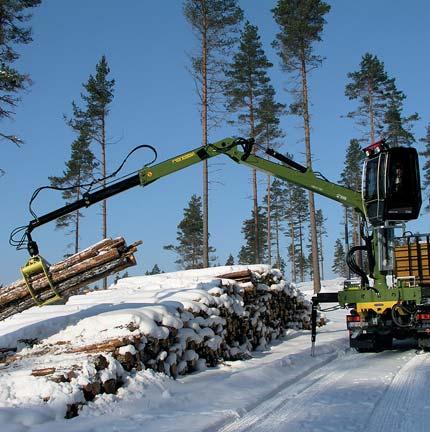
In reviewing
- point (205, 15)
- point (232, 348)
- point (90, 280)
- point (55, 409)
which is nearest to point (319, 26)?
point (205, 15)

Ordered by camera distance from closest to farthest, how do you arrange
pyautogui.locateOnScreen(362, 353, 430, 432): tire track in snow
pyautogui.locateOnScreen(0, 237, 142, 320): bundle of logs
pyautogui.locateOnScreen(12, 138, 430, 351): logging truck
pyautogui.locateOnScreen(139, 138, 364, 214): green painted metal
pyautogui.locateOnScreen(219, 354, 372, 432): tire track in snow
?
pyautogui.locateOnScreen(362, 353, 430, 432): tire track in snow, pyautogui.locateOnScreen(219, 354, 372, 432): tire track in snow, pyautogui.locateOnScreen(0, 237, 142, 320): bundle of logs, pyautogui.locateOnScreen(139, 138, 364, 214): green painted metal, pyautogui.locateOnScreen(12, 138, 430, 351): logging truck

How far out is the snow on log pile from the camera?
664cm

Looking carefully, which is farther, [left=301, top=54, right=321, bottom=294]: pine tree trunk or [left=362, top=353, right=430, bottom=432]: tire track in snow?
[left=301, top=54, right=321, bottom=294]: pine tree trunk

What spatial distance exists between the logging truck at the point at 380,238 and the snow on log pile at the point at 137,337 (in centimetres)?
195

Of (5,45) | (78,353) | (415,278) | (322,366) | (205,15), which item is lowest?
(322,366)

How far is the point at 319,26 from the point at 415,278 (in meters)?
19.1

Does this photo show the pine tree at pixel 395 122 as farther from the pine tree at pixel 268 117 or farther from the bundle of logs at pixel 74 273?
the bundle of logs at pixel 74 273

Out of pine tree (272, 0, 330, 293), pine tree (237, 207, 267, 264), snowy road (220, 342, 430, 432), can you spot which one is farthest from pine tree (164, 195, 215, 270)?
snowy road (220, 342, 430, 432)

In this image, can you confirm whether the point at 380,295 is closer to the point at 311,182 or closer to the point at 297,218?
the point at 311,182

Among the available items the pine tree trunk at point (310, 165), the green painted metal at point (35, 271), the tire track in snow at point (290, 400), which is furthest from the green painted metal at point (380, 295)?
the pine tree trunk at point (310, 165)

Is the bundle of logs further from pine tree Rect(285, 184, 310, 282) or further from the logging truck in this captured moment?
pine tree Rect(285, 184, 310, 282)

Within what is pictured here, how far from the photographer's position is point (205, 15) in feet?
81.8

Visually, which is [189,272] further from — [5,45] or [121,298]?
[5,45]

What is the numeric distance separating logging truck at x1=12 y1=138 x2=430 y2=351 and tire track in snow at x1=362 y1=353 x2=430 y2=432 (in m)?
2.48
